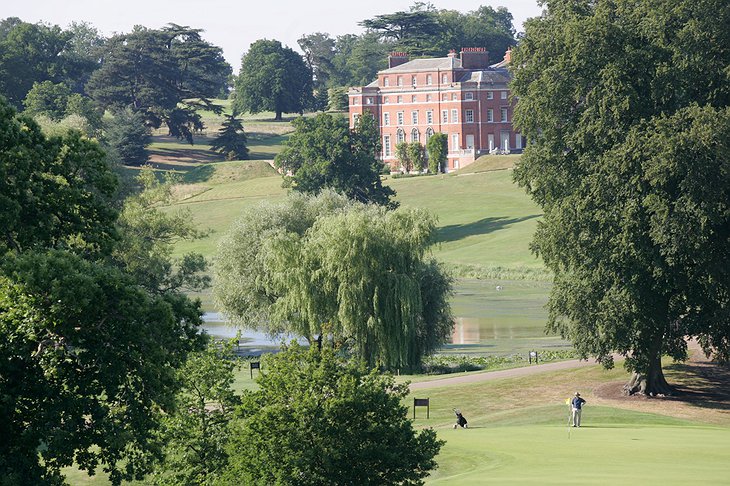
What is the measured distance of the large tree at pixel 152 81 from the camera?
522ft

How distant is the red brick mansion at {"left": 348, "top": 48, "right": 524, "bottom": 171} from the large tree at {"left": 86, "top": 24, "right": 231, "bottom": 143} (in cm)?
2365

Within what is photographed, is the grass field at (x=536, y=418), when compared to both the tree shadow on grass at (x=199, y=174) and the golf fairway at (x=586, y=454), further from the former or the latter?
the tree shadow on grass at (x=199, y=174)

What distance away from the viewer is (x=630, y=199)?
40.8m

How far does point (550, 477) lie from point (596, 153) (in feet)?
61.5

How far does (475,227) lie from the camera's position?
112562 mm

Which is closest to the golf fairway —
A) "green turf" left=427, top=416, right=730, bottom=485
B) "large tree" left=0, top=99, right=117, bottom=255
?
"green turf" left=427, top=416, right=730, bottom=485

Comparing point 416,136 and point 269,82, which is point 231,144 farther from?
point 269,82

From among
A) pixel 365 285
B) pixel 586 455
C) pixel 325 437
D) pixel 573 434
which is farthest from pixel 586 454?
pixel 365 285

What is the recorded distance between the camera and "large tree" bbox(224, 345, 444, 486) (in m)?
22.0

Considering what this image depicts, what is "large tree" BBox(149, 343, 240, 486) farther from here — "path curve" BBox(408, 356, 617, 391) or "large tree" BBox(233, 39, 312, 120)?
"large tree" BBox(233, 39, 312, 120)

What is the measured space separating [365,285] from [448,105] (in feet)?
316

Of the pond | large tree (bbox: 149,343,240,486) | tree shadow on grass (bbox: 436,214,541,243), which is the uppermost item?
large tree (bbox: 149,343,240,486)

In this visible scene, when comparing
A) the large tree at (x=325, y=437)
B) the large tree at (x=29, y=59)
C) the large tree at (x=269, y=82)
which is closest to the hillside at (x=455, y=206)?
the large tree at (x=29, y=59)

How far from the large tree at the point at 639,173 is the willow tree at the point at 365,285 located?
887cm
